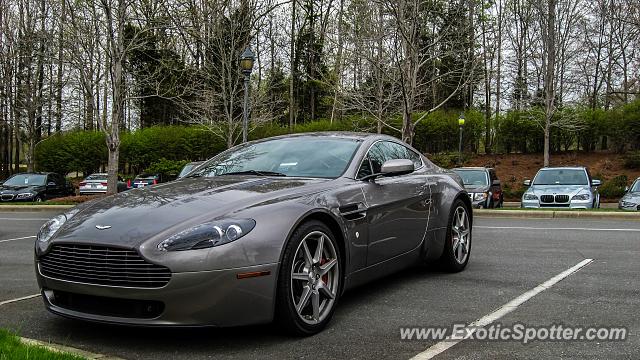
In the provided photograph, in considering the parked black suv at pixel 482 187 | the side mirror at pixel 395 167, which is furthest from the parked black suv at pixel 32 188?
the side mirror at pixel 395 167

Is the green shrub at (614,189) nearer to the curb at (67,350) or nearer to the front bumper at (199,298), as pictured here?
the front bumper at (199,298)

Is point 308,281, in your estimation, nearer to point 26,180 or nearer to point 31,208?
point 31,208

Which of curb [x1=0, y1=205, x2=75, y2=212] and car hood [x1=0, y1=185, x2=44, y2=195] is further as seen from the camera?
car hood [x1=0, y1=185, x2=44, y2=195]

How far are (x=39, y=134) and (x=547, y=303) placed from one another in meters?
39.2

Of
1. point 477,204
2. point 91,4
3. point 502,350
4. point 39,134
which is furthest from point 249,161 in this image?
point 39,134

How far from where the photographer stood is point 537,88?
35594 millimetres

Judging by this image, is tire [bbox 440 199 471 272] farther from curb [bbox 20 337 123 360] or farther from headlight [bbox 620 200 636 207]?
headlight [bbox 620 200 636 207]

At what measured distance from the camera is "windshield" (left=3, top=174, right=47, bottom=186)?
23.6 metres

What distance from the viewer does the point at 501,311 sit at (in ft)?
15.3

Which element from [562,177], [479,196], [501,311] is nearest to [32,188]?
[479,196]

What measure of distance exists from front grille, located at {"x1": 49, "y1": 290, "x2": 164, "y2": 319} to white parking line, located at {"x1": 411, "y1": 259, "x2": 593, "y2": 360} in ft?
5.17

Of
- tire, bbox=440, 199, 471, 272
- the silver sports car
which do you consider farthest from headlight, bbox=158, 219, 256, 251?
tire, bbox=440, 199, 471, 272

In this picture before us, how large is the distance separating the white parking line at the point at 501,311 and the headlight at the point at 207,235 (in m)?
1.29

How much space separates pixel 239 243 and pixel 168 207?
25.7 inches
